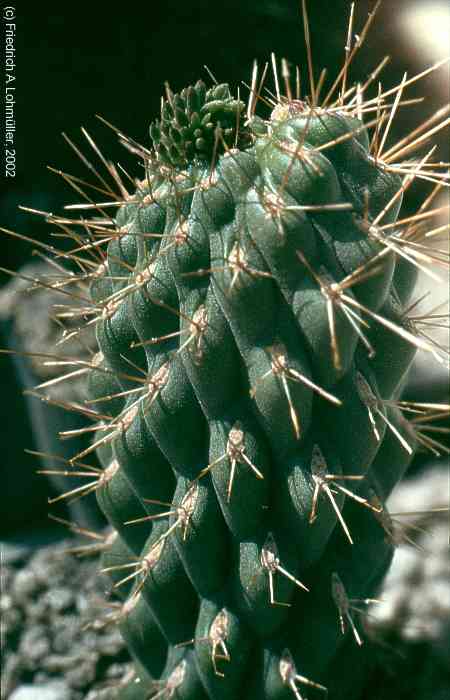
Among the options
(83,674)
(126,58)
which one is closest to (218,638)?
(83,674)

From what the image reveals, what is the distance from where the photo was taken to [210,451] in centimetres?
93

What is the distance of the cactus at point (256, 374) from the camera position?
2.85 ft

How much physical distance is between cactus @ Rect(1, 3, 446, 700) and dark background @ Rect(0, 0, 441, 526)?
0.82 m

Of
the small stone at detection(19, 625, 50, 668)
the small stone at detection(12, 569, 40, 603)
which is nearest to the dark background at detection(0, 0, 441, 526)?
the small stone at detection(12, 569, 40, 603)

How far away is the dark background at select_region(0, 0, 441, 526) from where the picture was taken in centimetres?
177

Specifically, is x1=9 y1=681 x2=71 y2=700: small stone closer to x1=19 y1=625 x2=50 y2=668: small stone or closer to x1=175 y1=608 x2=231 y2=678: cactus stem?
x1=19 y1=625 x2=50 y2=668: small stone

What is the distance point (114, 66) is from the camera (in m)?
2.23

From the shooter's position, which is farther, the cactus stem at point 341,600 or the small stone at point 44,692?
the small stone at point 44,692

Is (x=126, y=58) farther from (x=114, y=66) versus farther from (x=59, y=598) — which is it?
(x=59, y=598)

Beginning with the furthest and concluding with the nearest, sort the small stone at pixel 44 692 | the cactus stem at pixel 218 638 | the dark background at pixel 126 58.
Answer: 1. the dark background at pixel 126 58
2. the small stone at pixel 44 692
3. the cactus stem at pixel 218 638

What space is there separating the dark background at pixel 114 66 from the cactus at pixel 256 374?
822 millimetres

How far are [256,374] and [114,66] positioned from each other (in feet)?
5.29

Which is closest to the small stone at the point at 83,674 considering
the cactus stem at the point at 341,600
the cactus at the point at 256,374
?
the cactus at the point at 256,374

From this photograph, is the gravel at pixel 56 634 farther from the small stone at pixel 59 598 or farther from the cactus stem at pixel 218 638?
the cactus stem at pixel 218 638
